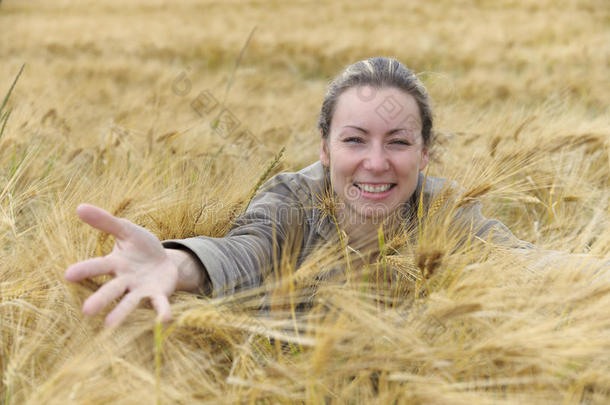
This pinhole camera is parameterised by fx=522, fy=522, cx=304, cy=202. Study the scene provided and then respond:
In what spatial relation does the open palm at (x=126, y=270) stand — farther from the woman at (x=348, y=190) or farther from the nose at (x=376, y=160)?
the nose at (x=376, y=160)

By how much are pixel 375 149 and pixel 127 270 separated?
1.93ft

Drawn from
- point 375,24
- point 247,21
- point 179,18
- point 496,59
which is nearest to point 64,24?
point 179,18

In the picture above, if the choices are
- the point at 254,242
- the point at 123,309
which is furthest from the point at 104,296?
the point at 254,242

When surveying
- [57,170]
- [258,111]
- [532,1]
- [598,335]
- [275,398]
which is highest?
[532,1]

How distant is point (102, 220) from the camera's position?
2.40 feet

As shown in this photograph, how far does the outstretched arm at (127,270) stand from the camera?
70 cm

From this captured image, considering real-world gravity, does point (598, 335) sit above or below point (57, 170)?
below

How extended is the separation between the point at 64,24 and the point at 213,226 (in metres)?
8.20

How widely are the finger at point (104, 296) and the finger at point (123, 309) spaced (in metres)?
0.01

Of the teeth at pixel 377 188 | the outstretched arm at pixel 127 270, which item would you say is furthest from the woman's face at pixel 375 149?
the outstretched arm at pixel 127 270

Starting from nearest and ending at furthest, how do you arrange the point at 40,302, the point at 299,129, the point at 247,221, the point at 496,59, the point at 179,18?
the point at 40,302, the point at 247,221, the point at 299,129, the point at 496,59, the point at 179,18

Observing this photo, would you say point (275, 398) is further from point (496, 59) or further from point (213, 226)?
point (496, 59)

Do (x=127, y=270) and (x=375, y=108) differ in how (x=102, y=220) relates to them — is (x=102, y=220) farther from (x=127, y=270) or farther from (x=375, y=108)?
(x=375, y=108)

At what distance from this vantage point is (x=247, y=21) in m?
8.41
